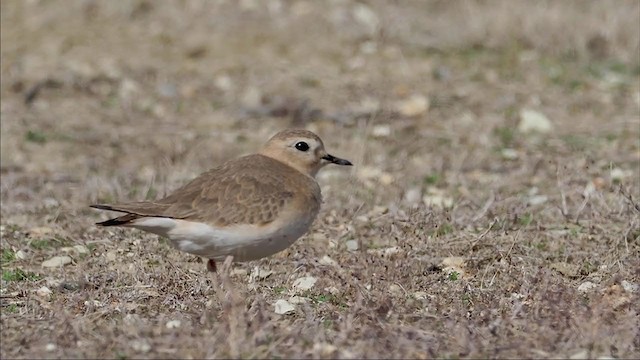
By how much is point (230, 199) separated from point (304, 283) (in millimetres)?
864

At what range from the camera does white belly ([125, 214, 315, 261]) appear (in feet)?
21.4

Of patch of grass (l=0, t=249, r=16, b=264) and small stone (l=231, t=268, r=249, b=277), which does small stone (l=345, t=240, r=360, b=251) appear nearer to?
small stone (l=231, t=268, r=249, b=277)

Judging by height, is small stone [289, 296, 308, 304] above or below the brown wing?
below

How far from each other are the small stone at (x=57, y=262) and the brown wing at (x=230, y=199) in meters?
1.41

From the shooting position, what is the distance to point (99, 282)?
288 inches

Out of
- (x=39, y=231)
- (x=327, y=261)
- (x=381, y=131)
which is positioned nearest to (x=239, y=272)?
(x=327, y=261)

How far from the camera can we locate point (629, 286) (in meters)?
7.04

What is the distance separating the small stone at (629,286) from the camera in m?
6.91

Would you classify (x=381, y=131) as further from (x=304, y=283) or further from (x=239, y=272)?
(x=304, y=283)

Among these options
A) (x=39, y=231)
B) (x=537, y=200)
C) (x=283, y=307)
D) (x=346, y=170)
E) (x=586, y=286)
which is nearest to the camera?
(x=283, y=307)

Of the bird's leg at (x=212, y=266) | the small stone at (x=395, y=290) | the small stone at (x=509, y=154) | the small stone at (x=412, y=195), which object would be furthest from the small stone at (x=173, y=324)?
the small stone at (x=509, y=154)

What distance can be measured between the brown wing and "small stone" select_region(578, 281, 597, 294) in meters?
1.59

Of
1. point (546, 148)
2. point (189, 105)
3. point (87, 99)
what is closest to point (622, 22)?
point (546, 148)

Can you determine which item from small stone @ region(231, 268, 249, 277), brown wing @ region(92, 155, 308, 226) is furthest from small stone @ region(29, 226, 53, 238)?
brown wing @ region(92, 155, 308, 226)
